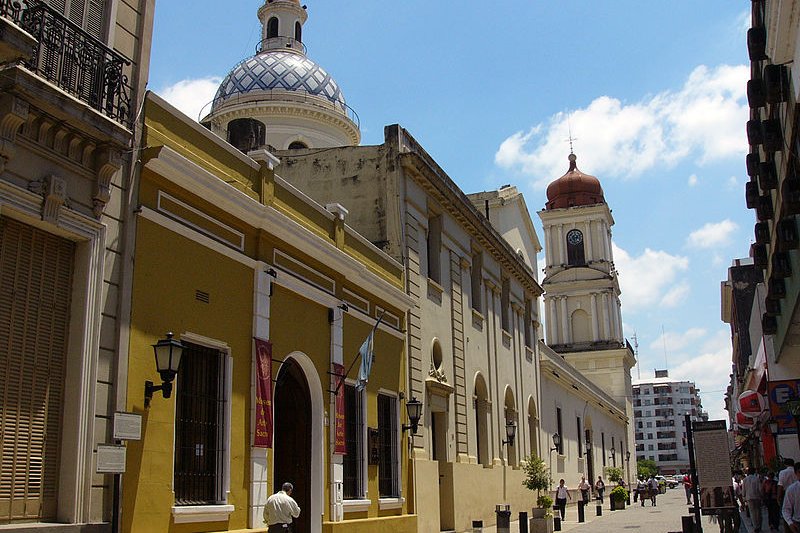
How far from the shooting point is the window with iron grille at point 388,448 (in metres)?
19.8

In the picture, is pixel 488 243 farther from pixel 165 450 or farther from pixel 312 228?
pixel 165 450

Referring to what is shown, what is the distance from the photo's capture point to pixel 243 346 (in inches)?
563

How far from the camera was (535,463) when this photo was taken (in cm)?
2966

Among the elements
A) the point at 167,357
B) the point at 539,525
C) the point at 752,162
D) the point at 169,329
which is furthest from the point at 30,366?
the point at 752,162

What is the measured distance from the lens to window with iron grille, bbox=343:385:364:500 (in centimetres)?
1794

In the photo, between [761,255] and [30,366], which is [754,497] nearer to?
[761,255]

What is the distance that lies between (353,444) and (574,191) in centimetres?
5970

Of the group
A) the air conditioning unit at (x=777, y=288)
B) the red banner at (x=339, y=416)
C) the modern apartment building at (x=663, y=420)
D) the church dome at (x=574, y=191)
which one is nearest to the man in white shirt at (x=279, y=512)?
the red banner at (x=339, y=416)

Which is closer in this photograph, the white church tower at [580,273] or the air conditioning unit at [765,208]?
→ the air conditioning unit at [765,208]

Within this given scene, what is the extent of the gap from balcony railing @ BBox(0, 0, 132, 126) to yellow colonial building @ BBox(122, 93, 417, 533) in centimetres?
96

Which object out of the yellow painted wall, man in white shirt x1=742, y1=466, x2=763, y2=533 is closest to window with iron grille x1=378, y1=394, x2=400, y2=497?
the yellow painted wall

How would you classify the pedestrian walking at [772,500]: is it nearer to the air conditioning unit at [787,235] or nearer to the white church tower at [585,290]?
the air conditioning unit at [787,235]

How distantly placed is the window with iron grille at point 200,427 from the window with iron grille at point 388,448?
6.58 metres

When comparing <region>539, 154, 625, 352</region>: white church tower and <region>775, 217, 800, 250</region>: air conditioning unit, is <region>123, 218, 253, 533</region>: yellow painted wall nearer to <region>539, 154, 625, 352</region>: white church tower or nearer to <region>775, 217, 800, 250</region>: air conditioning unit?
<region>775, 217, 800, 250</region>: air conditioning unit
